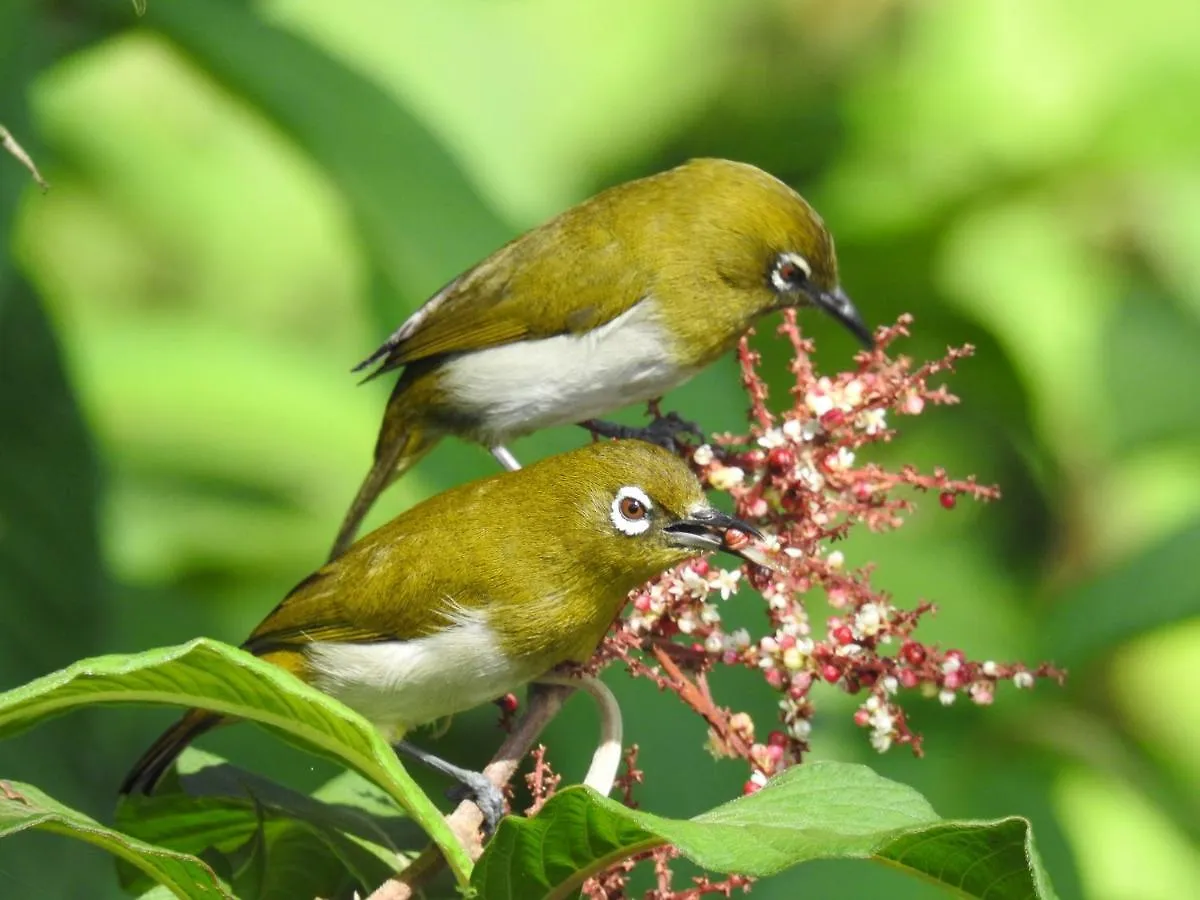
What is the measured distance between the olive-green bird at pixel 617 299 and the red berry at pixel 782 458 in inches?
19.4

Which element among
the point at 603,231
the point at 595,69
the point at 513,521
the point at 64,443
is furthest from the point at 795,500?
the point at 595,69

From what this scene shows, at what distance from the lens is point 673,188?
2.84m

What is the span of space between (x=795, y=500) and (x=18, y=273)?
Result: 2.20m

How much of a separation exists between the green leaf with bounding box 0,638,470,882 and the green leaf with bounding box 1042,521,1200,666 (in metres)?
2.62

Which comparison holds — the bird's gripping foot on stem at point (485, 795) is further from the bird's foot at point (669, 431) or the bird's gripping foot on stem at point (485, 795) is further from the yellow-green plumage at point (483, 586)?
the bird's foot at point (669, 431)

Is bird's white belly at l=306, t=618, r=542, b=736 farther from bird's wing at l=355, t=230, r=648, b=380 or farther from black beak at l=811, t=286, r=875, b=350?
black beak at l=811, t=286, r=875, b=350

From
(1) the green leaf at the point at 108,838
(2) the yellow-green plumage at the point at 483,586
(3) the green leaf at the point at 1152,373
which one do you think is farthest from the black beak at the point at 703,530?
(3) the green leaf at the point at 1152,373

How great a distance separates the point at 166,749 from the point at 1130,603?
8.31 feet

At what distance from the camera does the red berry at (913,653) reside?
7.07ft

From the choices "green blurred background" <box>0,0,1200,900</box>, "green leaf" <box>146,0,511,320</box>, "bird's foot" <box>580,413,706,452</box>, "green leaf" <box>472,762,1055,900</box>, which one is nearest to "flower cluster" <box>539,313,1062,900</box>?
"green leaf" <box>472,762,1055,900</box>

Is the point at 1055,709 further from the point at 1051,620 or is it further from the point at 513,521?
the point at 513,521

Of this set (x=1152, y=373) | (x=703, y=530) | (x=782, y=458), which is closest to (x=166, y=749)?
(x=703, y=530)

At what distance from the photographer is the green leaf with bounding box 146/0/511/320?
367cm

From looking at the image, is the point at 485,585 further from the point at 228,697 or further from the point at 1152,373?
the point at 1152,373
